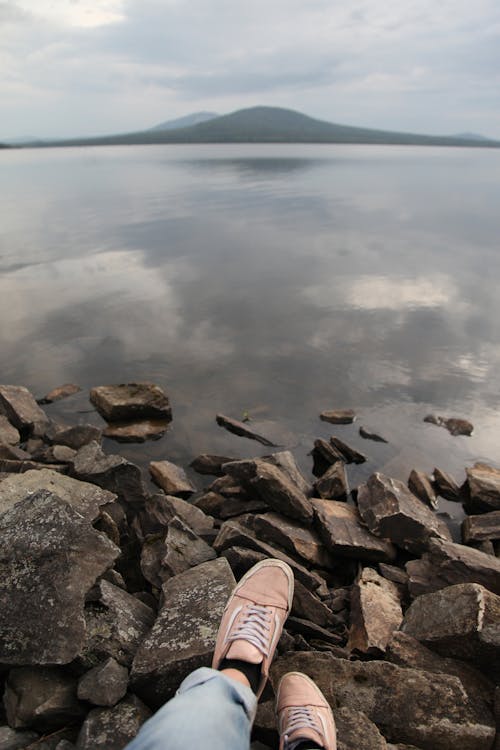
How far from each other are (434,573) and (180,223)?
4425 centimetres

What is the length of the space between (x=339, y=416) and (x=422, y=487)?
11.8 feet

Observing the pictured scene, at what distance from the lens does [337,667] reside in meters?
4.61

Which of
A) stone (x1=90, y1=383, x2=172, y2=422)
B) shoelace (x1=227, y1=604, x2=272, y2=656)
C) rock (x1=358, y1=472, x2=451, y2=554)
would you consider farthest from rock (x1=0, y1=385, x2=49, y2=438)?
shoelace (x1=227, y1=604, x2=272, y2=656)

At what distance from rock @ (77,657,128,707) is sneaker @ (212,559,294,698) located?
2.57 ft

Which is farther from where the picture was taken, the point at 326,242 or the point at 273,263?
the point at 326,242

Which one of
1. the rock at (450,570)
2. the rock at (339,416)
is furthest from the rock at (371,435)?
the rock at (450,570)

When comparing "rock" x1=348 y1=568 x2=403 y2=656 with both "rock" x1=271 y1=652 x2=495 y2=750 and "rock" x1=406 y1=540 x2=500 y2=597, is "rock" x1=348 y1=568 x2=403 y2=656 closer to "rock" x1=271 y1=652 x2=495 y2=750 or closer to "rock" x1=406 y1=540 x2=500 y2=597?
"rock" x1=406 y1=540 x2=500 y2=597

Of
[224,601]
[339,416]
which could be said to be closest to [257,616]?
[224,601]

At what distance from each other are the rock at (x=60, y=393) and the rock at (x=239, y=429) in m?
4.81

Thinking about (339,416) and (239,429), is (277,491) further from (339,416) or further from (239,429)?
(339,416)

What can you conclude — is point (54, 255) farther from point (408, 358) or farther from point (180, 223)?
point (408, 358)

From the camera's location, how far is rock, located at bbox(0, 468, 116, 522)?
6191 mm

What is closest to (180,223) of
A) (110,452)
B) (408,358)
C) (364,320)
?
(364,320)

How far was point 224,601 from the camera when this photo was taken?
4844mm
